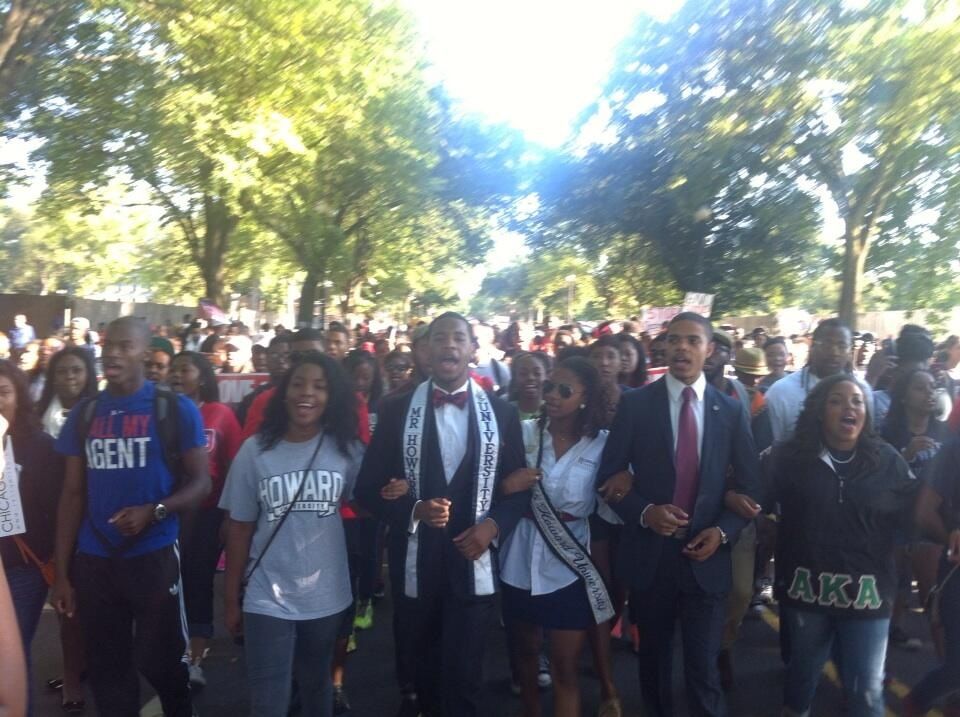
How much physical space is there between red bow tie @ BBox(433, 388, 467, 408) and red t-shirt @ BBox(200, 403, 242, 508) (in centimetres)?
160

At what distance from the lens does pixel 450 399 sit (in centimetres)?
374

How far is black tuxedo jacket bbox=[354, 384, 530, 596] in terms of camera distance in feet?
11.9

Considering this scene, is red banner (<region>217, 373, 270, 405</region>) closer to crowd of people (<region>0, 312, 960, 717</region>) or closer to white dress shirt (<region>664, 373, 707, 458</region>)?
crowd of people (<region>0, 312, 960, 717</region>)

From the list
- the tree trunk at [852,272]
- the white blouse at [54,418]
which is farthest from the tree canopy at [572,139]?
the white blouse at [54,418]

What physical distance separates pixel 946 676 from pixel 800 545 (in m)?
0.80

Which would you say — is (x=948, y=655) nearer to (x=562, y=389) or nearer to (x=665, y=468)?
(x=665, y=468)

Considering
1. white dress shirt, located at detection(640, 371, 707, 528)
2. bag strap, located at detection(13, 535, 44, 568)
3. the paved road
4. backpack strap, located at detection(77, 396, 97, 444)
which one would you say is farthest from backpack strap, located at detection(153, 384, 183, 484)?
white dress shirt, located at detection(640, 371, 707, 528)

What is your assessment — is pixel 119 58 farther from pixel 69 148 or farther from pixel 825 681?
pixel 825 681

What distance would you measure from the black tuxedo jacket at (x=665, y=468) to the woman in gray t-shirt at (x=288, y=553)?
51.8 inches

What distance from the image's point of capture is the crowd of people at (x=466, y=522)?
135 inches

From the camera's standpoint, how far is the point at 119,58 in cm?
1315

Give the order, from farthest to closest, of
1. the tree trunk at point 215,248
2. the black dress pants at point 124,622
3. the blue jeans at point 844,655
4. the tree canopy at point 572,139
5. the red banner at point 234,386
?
the tree trunk at point 215,248
the tree canopy at point 572,139
the red banner at point 234,386
the black dress pants at point 124,622
the blue jeans at point 844,655

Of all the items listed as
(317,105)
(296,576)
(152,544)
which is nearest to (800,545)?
(296,576)

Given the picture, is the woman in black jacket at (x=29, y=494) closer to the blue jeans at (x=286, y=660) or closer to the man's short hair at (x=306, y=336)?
the blue jeans at (x=286, y=660)
